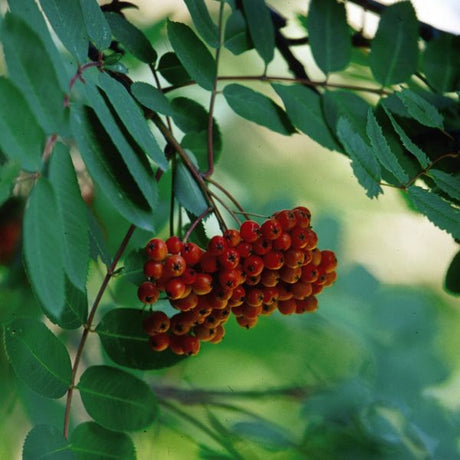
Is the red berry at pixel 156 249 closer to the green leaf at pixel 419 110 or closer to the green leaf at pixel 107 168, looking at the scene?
the green leaf at pixel 107 168

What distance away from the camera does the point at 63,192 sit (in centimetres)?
41

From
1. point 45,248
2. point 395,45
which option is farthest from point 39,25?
point 395,45

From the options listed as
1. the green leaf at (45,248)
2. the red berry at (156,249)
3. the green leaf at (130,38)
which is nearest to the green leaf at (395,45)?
the green leaf at (130,38)

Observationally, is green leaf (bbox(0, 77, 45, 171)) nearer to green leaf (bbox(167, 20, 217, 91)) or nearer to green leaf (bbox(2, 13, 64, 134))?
green leaf (bbox(2, 13, 64, 134))

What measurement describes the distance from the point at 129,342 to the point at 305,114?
284 millimetres

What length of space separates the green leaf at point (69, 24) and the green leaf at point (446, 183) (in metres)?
0.31

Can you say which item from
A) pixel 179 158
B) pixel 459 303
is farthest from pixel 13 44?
pixel 459 303

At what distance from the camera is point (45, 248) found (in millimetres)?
358

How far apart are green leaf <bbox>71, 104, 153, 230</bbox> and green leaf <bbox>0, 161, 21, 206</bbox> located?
6 cm

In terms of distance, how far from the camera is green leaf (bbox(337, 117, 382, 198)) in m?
0.52

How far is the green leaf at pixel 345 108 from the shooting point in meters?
0.67

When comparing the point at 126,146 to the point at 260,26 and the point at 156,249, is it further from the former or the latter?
the point at 260,26

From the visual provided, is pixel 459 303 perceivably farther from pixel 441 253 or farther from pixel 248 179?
pixel 248 179

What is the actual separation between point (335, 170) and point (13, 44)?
0.78 metres
